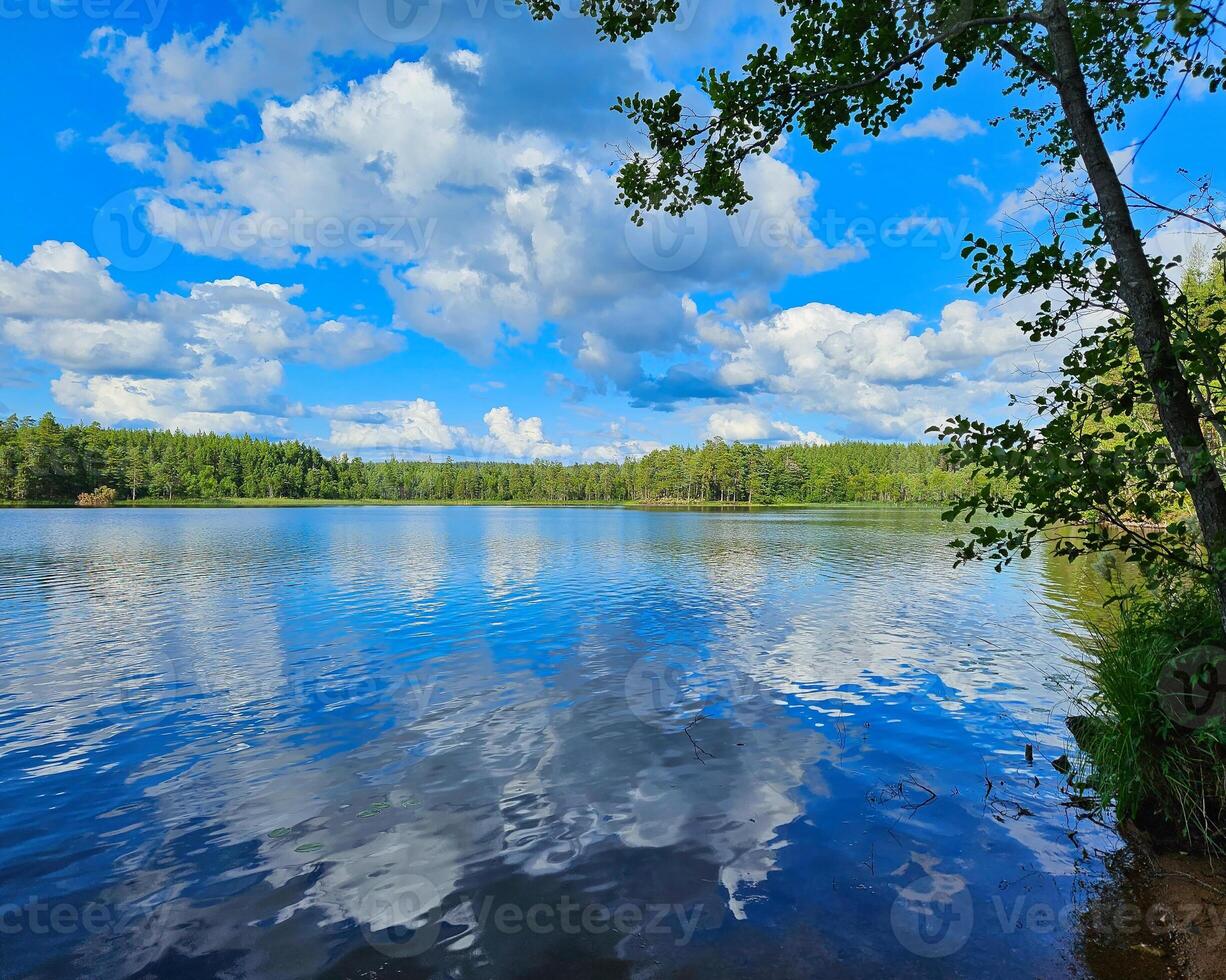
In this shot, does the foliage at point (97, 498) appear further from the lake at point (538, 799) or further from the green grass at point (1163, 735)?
the green grass at point (1163, 735)

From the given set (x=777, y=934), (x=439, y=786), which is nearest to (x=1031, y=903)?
(x=777, y=934)

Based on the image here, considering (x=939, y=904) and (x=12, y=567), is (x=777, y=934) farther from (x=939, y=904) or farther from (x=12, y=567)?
(x=12, y=567)

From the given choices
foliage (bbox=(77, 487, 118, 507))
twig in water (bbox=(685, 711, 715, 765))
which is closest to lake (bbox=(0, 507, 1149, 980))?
twig in water (bbox=(685, 711, 715, 765))

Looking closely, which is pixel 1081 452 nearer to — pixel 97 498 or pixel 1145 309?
pixel 1145 309

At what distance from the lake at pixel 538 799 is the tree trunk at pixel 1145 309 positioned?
186 inches

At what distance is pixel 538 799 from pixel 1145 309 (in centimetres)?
1038

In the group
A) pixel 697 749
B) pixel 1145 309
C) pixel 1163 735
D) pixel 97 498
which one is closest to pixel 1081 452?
pixel 1145 309

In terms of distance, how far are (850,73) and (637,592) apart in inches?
1121

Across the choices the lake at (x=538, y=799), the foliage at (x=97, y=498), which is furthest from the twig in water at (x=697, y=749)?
the foliage at (x=97, y=498)

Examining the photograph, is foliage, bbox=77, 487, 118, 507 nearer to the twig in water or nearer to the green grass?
the twig in water

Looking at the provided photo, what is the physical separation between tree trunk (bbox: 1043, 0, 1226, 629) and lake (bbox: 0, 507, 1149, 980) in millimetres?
4712

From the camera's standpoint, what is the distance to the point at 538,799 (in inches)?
420

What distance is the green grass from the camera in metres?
7.39

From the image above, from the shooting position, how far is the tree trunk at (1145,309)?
5664 mm
